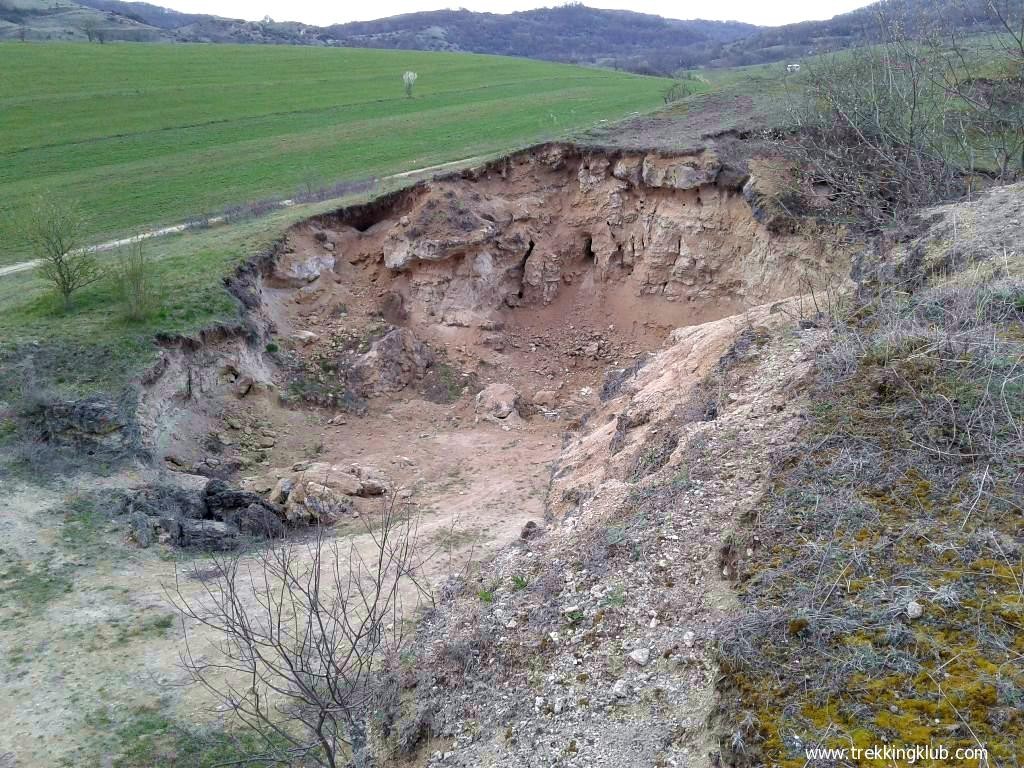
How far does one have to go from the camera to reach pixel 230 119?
39.4 metres

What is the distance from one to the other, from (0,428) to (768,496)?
37.8 ft

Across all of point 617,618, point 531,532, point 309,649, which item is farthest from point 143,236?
point 617,618

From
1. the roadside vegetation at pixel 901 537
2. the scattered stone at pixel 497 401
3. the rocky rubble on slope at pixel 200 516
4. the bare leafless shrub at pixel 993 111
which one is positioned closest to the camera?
the roadside vegetation at pixel 901 537

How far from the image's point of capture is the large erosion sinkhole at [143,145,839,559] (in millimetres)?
13602

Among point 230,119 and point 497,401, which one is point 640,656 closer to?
point 497,401

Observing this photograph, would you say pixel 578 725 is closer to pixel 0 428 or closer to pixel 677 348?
pixel 677 348

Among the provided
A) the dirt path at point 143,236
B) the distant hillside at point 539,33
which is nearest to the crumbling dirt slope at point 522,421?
the dirt path at point 143,236

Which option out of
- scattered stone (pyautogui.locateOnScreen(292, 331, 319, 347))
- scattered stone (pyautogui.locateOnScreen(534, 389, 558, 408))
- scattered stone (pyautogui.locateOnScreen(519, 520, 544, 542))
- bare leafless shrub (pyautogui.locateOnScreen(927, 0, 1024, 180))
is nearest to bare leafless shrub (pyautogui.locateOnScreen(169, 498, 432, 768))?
scattered stone (pyautogui.locateOnScreen(519, 520, 544, 542))

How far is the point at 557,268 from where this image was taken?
64.5 feet

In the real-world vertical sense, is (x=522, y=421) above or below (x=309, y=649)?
below

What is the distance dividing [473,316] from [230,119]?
28.6m

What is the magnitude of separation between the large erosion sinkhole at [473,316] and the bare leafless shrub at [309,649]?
3.67 m

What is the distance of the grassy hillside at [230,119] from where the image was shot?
85.9ft

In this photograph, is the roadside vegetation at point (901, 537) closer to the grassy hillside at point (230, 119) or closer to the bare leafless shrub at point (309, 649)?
the bare leafless shrub at point (309, 649)
